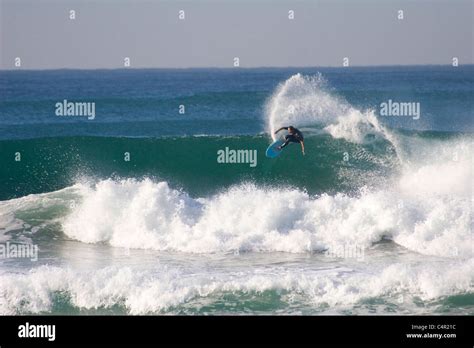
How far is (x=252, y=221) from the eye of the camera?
50.6ft

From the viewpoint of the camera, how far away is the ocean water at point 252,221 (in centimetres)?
1219

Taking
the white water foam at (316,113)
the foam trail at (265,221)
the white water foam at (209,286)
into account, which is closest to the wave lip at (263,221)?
the foam trail at (265,221)

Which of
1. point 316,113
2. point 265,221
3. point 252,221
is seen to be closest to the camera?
point 265,221

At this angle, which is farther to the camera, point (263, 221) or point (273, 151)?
point (273, 151)
